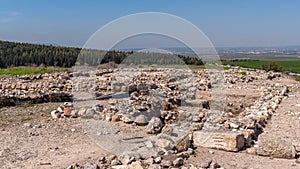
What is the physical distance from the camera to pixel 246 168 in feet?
21.5

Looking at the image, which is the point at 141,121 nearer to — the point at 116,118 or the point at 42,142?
the point at 116,118

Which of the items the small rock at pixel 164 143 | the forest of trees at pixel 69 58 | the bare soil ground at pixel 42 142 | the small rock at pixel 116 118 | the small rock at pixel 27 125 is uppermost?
the forest of trees at pixel 69 58

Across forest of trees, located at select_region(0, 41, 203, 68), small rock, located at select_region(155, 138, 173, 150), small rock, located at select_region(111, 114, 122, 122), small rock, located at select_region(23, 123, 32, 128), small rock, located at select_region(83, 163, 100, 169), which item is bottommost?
small rock, located at select_region(23, 123, 32, 128)

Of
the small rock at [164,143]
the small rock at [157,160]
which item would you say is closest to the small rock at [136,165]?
the small rock at [157,160]

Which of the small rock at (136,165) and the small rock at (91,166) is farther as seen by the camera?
the small rock at (91,166)

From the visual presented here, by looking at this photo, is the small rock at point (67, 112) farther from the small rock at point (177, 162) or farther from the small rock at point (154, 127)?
the small rock at point (177, 162)

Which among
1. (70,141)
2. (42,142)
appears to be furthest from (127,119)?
(42,142)

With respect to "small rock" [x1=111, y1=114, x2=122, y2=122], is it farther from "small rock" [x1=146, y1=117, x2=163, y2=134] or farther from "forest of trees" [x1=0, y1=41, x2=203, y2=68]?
"forest of trees" [x1=0, y1=41, x2=203, y2=68]

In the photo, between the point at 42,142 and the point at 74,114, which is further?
the point at 74,114

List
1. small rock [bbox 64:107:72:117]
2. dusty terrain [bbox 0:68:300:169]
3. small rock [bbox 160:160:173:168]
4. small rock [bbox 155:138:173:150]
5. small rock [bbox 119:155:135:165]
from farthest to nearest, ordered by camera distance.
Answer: small rock [bbox 64:107:72:117], small rock [bbox 155:138:173:150], dusty terrain [bbox 0:68:300:169], small rock [bbox 119:155:135:165], small rock [bbox 160:160:173:168]

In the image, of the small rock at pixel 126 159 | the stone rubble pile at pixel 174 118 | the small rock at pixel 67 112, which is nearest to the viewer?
the small rock at pixel 126 159

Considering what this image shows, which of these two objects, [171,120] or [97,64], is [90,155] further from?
[97,64]

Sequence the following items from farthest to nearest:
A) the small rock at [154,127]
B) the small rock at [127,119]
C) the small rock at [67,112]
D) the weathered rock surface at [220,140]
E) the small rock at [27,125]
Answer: the small rock at [67,112]
the small rock at [127,119]
the small rock at [27,125]
the small rock at [154,127]
the weathered rock surface at [220,140]

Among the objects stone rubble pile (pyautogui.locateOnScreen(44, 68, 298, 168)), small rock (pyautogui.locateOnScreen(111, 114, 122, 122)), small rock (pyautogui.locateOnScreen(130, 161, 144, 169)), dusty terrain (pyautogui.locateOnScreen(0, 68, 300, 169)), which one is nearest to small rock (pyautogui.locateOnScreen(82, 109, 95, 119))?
A: stone rubble pile (pyautogui.locateOnScreen(44, 68, 298, 168))
